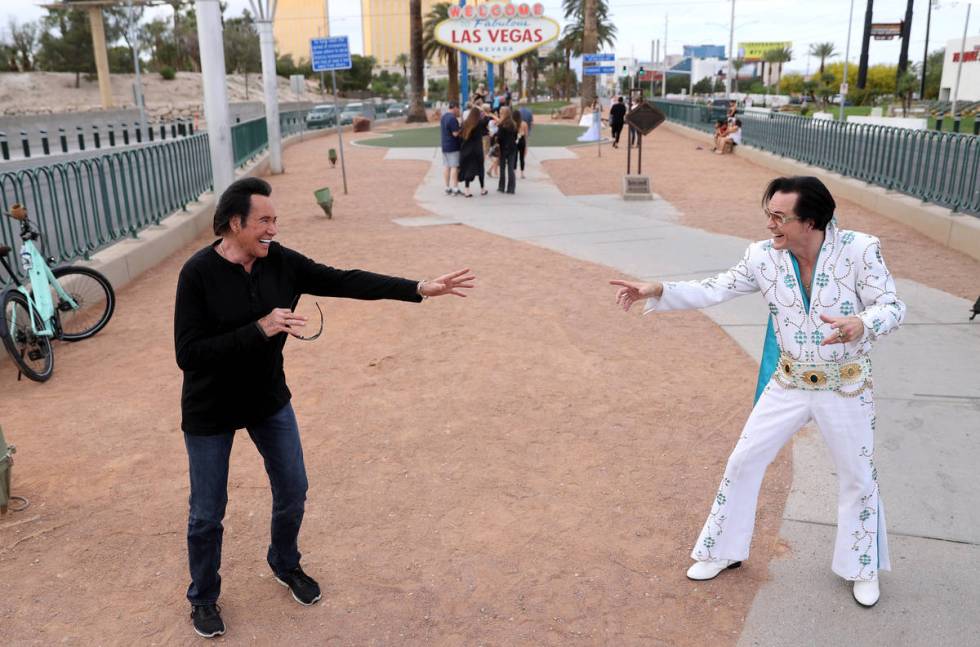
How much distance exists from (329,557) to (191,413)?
1.16 meters

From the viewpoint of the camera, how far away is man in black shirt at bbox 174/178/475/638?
3020 millimetres

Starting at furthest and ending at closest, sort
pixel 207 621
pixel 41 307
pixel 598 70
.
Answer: pixel 598 70 → pixel 41 307 → pixel 207 621

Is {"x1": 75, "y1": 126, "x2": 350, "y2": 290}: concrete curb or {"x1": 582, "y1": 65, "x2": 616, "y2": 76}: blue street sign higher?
{"x1": 582, "y1": 65, "x2": 616, "y2": 76}: blue street sign

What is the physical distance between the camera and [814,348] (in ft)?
10.7

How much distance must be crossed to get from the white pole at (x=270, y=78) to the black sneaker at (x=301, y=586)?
62.9ft

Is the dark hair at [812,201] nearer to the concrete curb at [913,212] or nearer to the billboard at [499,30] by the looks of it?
the concrete curb at [913,212]

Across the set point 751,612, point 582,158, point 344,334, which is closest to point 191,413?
point 751,612

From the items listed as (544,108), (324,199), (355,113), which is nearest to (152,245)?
(324,199)

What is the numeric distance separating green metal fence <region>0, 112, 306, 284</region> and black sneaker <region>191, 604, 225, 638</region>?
4.95 metres

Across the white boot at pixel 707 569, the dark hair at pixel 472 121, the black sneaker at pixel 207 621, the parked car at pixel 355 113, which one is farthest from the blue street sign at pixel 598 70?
the black sneaker at pixel 207 621

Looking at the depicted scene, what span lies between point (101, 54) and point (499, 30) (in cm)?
4351

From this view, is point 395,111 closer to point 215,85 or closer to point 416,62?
point 416,62

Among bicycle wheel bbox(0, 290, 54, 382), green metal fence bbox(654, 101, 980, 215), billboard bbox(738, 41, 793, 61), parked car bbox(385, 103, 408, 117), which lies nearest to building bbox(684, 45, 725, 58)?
billboard bbox(738, 41, 793, 61)

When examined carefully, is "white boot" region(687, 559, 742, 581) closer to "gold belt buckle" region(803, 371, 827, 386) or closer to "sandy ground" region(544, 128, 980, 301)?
"gold belt buckle" region(803, 371, 827, 386)
